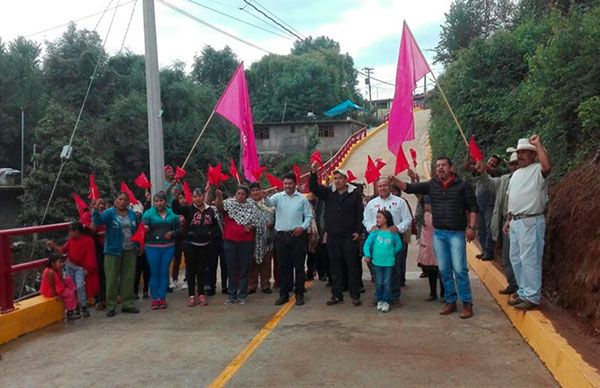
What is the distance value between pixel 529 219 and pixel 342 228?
2.57m

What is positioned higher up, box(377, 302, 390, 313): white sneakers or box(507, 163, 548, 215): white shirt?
box(507, 163, 548, 215): white shirt

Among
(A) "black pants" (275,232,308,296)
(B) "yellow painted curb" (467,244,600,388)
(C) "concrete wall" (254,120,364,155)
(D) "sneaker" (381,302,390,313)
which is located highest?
(C) "concrete wall" (254,120,364,155)

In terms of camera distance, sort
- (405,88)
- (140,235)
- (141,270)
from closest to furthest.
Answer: (140,235)
(405,88)
(141,270)

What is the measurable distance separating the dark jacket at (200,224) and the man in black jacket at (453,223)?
130 inches

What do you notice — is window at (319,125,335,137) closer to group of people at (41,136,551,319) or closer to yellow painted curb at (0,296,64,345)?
group of people at (41,136,551,319)

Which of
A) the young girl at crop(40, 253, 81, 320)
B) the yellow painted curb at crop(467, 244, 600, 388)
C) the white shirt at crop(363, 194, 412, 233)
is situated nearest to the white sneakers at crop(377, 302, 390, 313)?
the white shirt at crop(363, 194, 412, 233)

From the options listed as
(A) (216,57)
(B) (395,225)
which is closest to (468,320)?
(B) (395,225)

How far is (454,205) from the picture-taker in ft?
22.1

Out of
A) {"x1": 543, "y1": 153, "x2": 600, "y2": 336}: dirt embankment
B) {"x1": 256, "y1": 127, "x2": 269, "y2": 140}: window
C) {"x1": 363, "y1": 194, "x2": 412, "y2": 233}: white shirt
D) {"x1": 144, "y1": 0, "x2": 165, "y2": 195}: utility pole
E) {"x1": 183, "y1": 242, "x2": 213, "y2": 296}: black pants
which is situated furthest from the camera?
{"x1": 256, "y1": 127, "x2": 269, "y2": 140}: window

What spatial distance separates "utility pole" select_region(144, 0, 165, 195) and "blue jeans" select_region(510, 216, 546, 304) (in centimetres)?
660

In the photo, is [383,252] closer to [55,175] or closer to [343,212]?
[343,212]

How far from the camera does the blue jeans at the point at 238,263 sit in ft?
26.4

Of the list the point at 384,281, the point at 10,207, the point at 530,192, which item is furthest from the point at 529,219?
the point at 10,207

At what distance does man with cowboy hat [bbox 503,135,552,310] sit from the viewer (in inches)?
232
